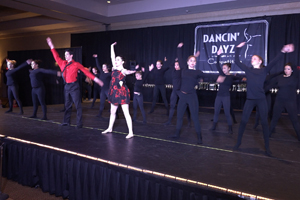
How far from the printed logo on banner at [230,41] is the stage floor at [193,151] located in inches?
144

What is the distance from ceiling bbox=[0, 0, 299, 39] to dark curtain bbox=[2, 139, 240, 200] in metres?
6.19

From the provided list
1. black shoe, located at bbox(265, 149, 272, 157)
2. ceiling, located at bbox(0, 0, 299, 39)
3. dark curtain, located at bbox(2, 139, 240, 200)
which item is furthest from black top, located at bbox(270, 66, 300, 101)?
ceiling, located at bbox(0, 0, 299, 39)

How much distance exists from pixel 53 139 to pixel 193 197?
2.60 meters

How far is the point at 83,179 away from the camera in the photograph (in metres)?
3.27

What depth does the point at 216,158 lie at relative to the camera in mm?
3330

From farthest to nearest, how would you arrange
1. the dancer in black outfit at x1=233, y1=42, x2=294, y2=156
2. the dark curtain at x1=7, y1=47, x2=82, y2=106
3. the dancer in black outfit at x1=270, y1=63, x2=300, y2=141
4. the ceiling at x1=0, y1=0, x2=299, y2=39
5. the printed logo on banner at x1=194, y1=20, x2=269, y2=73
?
the dark curtain at x1=7, y1=47, x2=82, y2=106 → the ceiling at x1=0, y1=0, x2=299, y2=39 → the printed logo on banner at x1=194, y1=20, x2=269, y2=73 → the dancer in black outfit at x1=270, y1=63, x2=300, y2=141 → the dancer in black outfit at x1=233, y1=42, x2=294, y2=156

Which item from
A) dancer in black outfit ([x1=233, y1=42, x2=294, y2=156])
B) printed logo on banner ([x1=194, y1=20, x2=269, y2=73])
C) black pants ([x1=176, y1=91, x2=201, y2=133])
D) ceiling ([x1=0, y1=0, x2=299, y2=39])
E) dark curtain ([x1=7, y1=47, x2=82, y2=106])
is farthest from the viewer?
dark curtain ([x1=7, y1=47, x2=82, y2=106])

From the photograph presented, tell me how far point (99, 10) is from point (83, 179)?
8358 millimetres

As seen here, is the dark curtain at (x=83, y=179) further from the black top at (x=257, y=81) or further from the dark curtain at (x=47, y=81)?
the dark curtain at (x=47, y=81)

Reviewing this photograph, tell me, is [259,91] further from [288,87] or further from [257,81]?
[288,87]

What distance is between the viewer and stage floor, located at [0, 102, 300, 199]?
8.55ft

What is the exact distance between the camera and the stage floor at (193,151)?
8.55ft

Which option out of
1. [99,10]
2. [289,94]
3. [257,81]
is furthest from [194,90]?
[99,10]

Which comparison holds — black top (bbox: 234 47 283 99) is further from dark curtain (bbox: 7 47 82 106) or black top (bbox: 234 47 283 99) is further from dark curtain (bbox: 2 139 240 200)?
dark curtain (bbox: 7 47 82 106)
